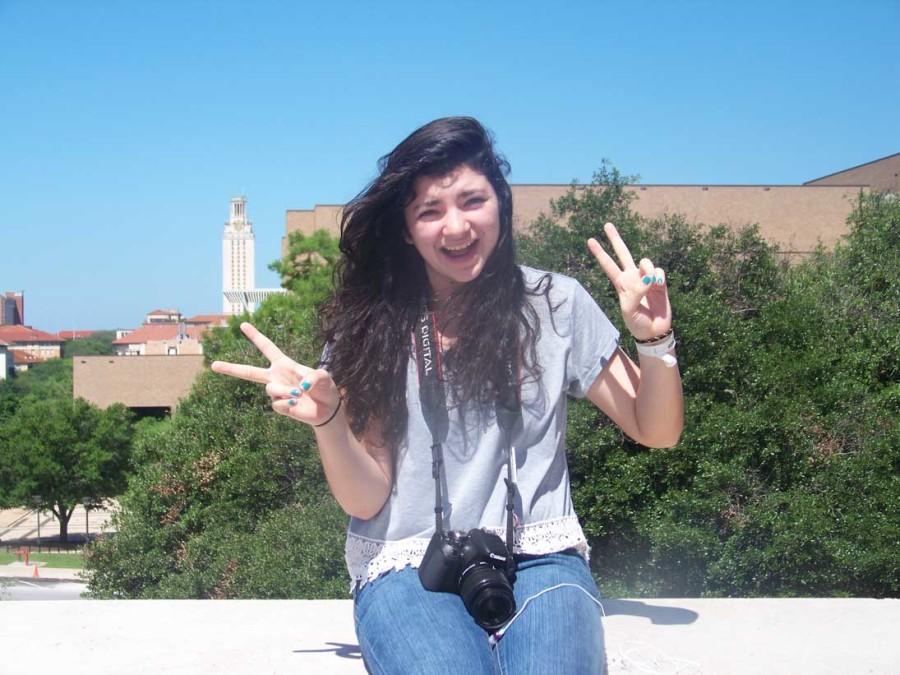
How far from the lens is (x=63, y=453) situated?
39.0 metres

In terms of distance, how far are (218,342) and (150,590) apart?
4.88 meters

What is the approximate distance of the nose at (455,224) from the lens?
90.4 inches

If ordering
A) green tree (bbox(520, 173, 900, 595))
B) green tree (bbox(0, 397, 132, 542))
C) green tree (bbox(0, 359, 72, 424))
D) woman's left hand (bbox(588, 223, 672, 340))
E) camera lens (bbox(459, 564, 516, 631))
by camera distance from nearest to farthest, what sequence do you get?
camera lens (bbox(459, 564, 516, 631)) < woman's left hand (bbox(588, 223, 672, 340)) < green tree (bbox(520, 173, 900, 595)) < green tree (bbox(0, 397, 132, 542)) < green tree (bbox(0, 359, 72, 424))

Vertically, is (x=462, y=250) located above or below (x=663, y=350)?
above

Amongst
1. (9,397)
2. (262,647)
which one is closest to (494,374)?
(262,647)

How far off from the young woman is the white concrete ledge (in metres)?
0.57

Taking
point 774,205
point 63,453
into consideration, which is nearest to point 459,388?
point 774,205

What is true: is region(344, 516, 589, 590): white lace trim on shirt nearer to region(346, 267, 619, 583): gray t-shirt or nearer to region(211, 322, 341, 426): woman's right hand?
region(346, 267, 619, 583): gray t-shirt

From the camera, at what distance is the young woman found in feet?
6.86

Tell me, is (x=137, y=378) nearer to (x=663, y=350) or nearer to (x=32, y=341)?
(x=663, y=350)

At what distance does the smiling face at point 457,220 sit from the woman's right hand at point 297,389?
0.48m

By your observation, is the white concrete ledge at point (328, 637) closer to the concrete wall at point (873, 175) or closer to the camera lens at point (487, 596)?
the camera lens at point (487, 596)

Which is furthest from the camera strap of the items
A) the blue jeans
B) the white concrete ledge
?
the white concrete ledge

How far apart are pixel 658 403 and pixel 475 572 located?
644 millimetres
